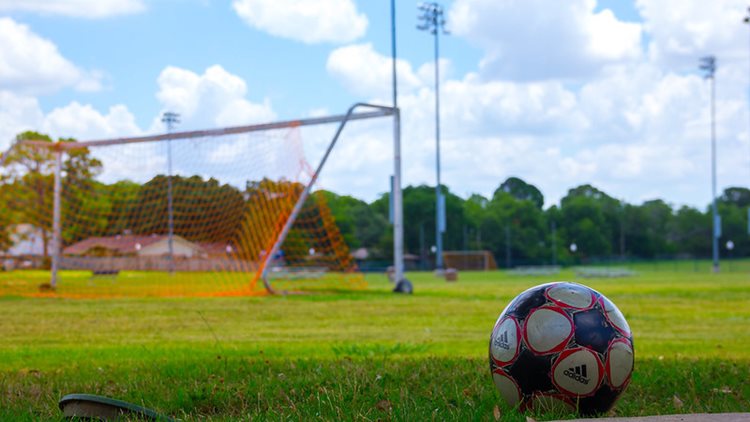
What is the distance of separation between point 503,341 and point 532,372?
0.86ft

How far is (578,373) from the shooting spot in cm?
522

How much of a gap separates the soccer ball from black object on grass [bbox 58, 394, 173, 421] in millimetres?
2087

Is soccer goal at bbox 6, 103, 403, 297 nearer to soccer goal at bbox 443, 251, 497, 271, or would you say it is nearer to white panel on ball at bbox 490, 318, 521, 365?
white panel on ball at bbox 490, 318, 521, 365

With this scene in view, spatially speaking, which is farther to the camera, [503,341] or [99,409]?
[503,341]

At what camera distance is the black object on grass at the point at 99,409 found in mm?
5102

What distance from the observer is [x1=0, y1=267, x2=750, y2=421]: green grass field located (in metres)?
5.86

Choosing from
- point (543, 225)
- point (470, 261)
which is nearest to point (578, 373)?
point (470, 261)

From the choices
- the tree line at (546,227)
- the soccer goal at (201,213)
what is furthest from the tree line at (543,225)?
the soccer goal at (201,213)

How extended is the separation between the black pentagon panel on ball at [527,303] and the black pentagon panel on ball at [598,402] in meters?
0.61

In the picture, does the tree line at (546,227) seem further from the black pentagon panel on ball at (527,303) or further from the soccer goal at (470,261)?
the black pentagon panel on ball at (527,303)

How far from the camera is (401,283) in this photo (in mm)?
23422

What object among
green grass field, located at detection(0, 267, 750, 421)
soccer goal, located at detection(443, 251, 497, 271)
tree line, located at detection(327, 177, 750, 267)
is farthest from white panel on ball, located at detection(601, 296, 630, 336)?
tree line, located at detection(327, 177, 750, 267)

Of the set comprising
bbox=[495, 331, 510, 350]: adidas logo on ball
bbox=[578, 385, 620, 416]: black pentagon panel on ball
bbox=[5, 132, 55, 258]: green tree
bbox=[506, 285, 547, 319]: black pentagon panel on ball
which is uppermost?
bbox=[5, 132, 55, 258]: green tree

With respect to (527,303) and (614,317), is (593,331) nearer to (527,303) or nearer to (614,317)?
(614,317)
